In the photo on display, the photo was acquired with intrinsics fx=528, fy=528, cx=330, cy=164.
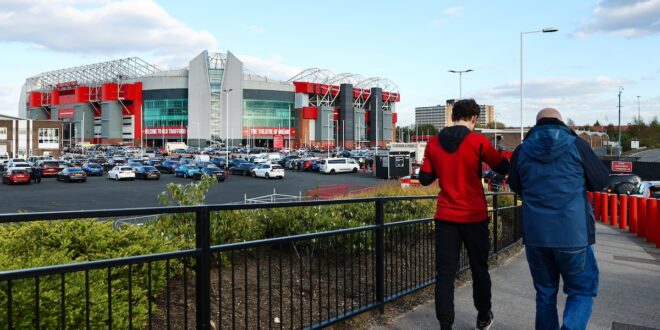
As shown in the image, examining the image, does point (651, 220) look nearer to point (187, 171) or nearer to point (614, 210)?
point (614, 210)

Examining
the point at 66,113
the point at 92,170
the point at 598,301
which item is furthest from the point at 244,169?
the point at 66,113

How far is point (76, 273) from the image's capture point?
335cm

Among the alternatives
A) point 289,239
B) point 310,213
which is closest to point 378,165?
point 310,213

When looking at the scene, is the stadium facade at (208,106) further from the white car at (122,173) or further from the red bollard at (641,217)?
the red bollard at (641,217)

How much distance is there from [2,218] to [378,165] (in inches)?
1849

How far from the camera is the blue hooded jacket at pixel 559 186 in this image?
358 centimetres

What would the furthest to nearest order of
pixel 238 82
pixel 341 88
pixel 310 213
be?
1. pixel 341 88
2. pixel 238 82
3. pixel 310 213

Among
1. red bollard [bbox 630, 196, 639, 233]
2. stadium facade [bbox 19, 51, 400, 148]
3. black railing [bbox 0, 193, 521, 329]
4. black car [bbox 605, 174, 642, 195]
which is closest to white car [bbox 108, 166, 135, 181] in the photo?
black car [bbox 605, 174, 642, 195]

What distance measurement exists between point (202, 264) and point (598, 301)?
181 inches

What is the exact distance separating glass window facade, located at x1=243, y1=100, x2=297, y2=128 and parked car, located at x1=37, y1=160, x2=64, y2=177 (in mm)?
77713

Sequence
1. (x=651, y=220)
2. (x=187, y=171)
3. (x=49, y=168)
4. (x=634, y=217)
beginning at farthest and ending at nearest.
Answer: (x=187, y=171) → (x=49, y=168) → (x=634, y=217) → (x=651, y=220)

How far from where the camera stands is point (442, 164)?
4316mm

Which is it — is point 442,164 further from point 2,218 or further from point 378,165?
point 378,165

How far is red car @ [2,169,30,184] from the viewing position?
39594 mm
